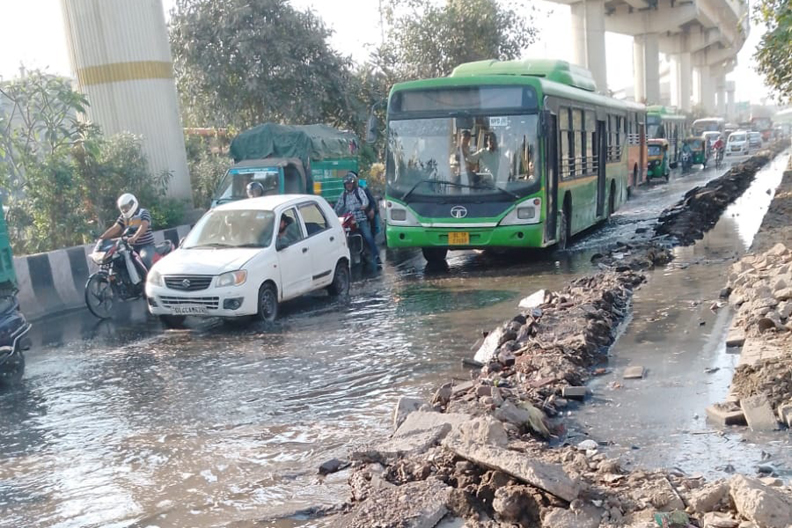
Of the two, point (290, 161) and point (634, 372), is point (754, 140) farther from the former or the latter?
point (634, 372)

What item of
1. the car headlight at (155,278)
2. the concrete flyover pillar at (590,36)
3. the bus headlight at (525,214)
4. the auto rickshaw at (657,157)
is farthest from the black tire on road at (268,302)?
the concrete flyover pillar at (590,36)

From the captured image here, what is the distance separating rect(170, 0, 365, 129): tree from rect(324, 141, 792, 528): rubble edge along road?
1646 centimetres

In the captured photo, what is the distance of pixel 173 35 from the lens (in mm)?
22141

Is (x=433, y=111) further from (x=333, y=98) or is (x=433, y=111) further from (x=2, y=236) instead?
(x=333, y=98)

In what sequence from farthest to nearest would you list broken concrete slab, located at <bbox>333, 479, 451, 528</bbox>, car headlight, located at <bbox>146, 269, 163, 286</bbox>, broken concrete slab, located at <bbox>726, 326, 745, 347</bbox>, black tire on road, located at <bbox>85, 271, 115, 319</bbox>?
1. black tire on road, located at <bbox>85, 271, 115, 319</bbox>
2. car headlight, located at <bbox>146, 269, 163, 286</bbox>
3. broken concrete slab, located at <bbox>726, 326, 745, 347</bbox>
4. broken concrete slab, located at <bbox>333, 479, 451, 528</bbox>

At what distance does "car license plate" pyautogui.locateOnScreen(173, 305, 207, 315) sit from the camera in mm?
10172

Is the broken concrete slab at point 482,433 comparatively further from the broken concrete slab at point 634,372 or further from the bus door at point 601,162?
the bus door at point 601,162

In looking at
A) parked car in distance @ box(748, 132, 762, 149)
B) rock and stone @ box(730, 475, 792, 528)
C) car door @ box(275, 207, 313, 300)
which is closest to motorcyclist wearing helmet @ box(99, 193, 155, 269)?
car door @ box(275, 207, 313, 300)

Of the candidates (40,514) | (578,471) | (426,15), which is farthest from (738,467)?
(426,15)

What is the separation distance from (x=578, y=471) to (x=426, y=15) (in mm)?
26456

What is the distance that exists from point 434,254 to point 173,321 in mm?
5545

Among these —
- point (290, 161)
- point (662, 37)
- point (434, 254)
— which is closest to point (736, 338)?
point (434, 254)

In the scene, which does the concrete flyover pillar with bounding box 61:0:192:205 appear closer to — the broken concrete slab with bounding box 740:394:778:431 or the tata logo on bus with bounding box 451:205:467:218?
the tata logo on bus with bounding box 451:205:467:218

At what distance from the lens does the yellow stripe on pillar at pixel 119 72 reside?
736 inches
